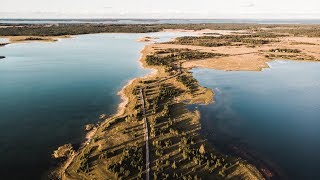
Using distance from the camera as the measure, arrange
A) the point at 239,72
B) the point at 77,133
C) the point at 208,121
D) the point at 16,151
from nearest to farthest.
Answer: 1. the point at 16,151
2. the point at 77,133
3. the point at 208,121
4. the point at 239,72

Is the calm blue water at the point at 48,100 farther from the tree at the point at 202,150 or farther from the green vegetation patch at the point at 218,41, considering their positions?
the green vegetation patch at the point at 218,41

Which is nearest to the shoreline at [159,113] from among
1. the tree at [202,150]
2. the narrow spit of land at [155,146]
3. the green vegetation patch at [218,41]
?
the narrow spit of land at [155,146]

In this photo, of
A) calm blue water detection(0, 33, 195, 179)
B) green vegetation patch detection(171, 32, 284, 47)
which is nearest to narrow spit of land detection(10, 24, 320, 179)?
calm blue water detection(0, 33, 195, 179)

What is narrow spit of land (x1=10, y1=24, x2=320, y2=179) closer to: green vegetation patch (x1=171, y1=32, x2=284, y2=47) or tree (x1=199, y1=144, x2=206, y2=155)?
tree (x1=199, y1=144, x2=206, y2=155)

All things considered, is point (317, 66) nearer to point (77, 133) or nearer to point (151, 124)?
point (151, 124)

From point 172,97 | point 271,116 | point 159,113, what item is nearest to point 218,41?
point 172,97

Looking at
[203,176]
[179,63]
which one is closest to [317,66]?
[179,63]
